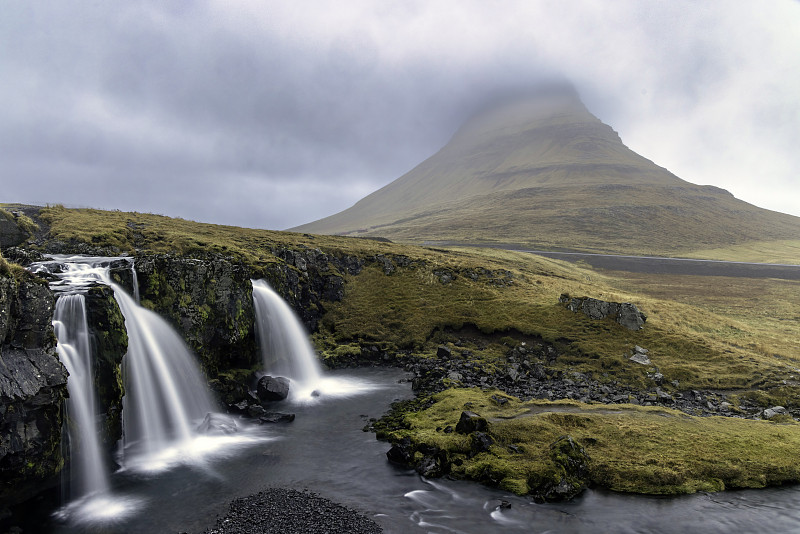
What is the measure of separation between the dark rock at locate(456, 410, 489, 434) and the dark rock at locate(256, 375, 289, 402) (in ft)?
44.2

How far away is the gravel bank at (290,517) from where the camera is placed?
14.4 meters

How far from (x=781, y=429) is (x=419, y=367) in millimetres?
22580

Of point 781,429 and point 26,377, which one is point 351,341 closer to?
point 26,377

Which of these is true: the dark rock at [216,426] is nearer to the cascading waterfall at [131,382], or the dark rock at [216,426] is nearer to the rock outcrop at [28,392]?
the cascading waterfall at [131,382]

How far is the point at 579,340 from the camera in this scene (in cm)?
3612

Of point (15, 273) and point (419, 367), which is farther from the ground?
point (15, 273)

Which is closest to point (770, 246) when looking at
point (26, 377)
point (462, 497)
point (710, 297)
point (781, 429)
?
point (710, 297)

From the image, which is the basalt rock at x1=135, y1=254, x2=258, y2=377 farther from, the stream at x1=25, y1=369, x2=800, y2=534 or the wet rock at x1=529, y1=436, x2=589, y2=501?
the wet rock at x1=529, y1=436, x2=589, y2=501

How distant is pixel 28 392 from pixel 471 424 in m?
18.7

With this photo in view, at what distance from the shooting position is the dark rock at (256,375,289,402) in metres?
28.4

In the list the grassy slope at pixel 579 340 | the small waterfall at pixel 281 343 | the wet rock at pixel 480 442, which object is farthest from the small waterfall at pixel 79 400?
the wet rock at pixel 480 442

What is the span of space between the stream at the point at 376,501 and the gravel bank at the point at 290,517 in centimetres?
64

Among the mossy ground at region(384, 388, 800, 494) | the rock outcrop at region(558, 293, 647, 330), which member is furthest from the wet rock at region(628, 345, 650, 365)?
the mossy ground at region(384, 388, 800, 494)

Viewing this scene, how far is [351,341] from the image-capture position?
40938mm
